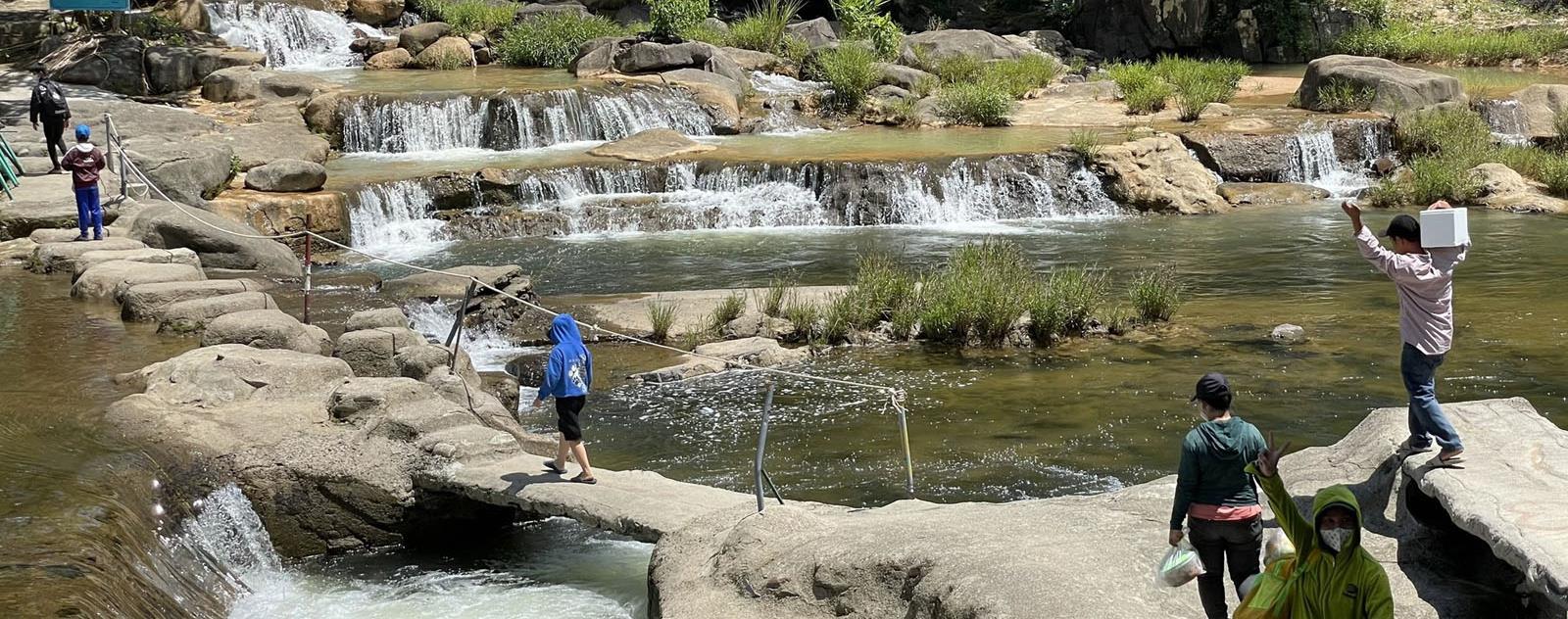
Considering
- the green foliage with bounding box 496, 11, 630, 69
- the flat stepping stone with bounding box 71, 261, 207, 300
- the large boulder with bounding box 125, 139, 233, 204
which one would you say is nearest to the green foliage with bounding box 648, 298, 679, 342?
the flat stepping stone with bounding box 71, 261, 207, 300

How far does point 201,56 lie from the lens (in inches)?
1060

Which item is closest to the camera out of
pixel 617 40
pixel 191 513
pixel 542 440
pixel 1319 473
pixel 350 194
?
pixel 1319 473

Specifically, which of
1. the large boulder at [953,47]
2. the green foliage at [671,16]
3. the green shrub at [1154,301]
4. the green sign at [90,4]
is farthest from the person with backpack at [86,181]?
the large boulder at [953,47]

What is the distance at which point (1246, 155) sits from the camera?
23656 millimetres

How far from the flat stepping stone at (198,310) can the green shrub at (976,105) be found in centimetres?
1693

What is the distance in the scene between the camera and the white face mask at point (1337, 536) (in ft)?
15.1

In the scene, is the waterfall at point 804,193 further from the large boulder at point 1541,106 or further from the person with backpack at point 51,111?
the large boulder at point 1541,106

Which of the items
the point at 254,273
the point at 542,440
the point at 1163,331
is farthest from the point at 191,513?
the point at 1163,331

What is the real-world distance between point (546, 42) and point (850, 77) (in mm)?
6676

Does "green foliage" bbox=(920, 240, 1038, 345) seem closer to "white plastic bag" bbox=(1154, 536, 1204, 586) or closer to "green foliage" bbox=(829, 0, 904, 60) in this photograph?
"white plastic bag" bbox=(1154, 536, 1204, 586)

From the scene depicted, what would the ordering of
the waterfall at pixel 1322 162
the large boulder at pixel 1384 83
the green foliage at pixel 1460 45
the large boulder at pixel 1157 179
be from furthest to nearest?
the green foliage at pixel 1460 45 < the large boulder at pixel 1384 83 < the waterfall at pixel 1322 162 < the large boulder at pixel 1157 179

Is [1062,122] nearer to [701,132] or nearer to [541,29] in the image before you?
[701,132]

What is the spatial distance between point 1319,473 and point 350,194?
15546 millimetres

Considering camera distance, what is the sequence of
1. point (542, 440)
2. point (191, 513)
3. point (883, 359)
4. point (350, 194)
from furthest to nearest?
point (350, 194) → point (883, 359) → point (542, 440) → point (191, 513)
